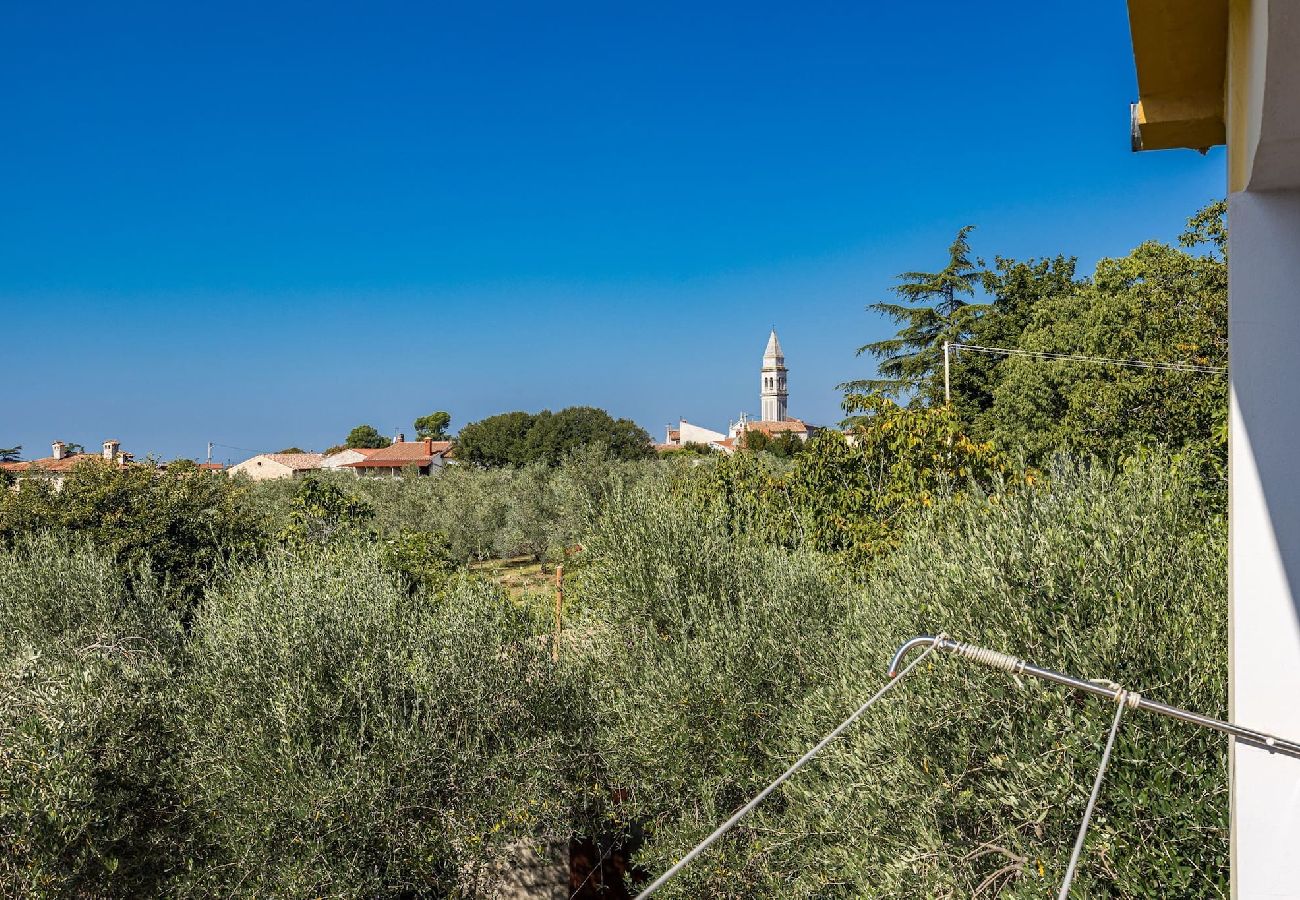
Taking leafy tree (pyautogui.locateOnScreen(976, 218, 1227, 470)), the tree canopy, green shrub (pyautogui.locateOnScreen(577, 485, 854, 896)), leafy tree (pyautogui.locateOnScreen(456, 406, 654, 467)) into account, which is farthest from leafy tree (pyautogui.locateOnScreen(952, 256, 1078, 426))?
leafy tree (pyautogui.locateOnScreen(456, 406, 654, 467))

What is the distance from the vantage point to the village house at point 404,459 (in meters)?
68.2

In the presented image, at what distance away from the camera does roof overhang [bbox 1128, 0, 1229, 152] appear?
2100 millimetres

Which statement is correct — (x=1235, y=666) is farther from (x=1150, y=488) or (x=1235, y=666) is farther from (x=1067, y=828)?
(x=1150, y=488)

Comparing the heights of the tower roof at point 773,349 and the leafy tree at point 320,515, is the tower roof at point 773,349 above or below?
above

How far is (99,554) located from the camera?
1397 cm

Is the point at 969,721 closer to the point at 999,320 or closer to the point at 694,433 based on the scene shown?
the point at 999,320

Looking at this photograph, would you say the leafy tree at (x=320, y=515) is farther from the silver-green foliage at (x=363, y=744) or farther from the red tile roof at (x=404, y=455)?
the red tile roof at (x=404, y=455)

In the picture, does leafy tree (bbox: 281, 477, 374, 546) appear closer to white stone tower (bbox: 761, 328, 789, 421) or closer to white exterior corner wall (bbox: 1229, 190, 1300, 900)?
white exterior corner wall (bbox: 1229, 190, 1300, 900)

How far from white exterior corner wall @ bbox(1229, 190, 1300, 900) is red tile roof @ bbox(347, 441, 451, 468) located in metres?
67.2

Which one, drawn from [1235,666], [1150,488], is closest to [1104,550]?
[1150,488]

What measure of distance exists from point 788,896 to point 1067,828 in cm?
257

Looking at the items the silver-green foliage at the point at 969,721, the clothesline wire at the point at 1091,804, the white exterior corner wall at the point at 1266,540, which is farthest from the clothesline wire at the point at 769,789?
the silver-green foliage at the point at 969,721

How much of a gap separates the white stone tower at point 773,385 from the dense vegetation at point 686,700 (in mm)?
131676

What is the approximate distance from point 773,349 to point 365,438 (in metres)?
79.2
